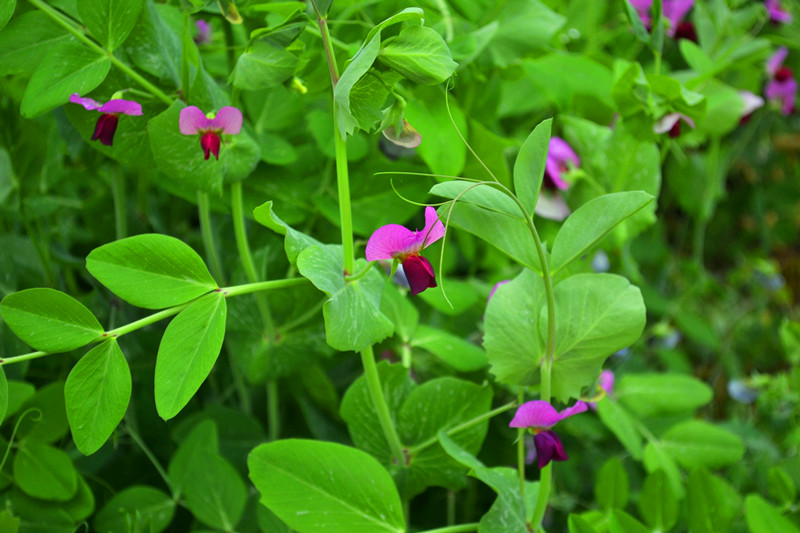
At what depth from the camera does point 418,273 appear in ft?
1.40

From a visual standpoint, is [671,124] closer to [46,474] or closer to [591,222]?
[591,222]

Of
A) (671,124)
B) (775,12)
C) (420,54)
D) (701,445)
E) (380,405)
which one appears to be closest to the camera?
(420,54)

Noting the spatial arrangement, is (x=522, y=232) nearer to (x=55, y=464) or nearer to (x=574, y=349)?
(x=574, y=349)

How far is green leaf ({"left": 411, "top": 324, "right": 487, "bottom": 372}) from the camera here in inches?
24.1

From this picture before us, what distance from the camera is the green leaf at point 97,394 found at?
1.40 feet

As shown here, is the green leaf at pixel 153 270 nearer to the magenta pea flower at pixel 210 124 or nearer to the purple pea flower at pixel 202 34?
the magenta pea flower at pixel 210 124

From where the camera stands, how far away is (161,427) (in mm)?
705

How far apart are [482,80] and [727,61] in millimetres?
292

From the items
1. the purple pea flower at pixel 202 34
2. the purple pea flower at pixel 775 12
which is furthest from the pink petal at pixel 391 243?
the purple pea flower at pixel 775 12

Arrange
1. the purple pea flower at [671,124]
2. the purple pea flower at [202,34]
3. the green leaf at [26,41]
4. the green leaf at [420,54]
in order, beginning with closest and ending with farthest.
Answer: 1. the green leaf at [420,54]
2. the green leaf at [26,41]
3. the purple pea flower at [671,124]
4. the purple pea flower at [202,34]

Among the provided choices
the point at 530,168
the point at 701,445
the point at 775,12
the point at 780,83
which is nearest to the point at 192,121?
the point at 530,168

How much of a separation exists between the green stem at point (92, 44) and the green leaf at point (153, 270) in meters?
0.13

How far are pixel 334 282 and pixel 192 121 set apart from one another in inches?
6.1

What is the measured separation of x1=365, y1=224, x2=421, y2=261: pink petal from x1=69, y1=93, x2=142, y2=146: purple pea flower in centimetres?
21
